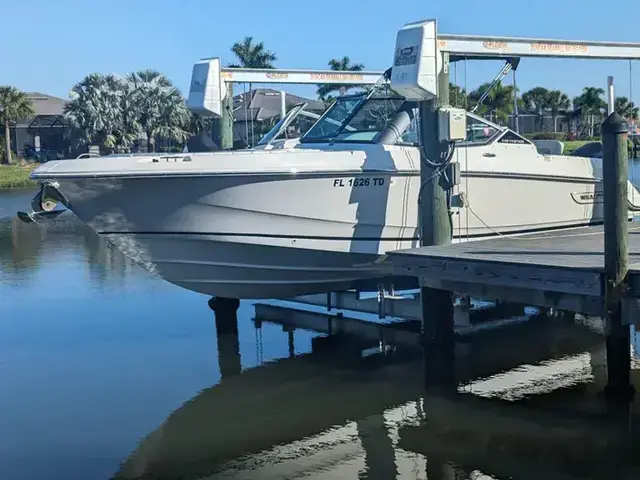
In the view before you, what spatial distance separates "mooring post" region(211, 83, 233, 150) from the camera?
39.1 feet

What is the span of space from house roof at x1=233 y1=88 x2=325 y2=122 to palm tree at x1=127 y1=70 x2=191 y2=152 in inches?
749

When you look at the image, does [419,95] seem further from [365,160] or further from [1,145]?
[1,145]

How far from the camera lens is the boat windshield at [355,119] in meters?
9.14

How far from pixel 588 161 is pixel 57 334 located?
6967mm

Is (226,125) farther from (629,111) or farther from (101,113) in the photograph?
(101,113)

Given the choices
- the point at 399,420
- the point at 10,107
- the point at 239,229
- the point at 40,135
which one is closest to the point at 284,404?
the point at 399,420

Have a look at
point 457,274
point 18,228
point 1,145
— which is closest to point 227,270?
point 457,274

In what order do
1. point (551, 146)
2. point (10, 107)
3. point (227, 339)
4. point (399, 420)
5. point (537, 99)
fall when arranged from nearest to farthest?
point (399, 420) → point (227, 339) → point (551, 146) → point (537, 99) → point (10, 107)

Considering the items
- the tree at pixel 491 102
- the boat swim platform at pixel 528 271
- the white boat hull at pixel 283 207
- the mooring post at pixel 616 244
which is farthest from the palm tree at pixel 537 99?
the mooring post at pixel 616 244

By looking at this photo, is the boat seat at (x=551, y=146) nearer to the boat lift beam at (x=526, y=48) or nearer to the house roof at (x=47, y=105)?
the boat lift beam at (x=526, y=48)

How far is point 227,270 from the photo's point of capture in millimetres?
8805

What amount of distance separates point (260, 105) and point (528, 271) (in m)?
10.9

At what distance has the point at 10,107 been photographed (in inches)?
2021

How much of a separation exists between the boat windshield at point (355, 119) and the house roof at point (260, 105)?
7.54 ft
